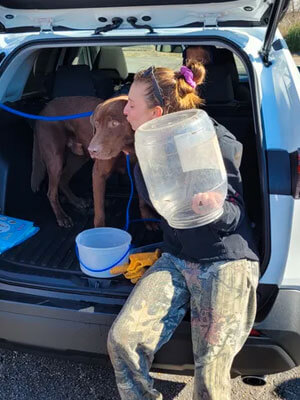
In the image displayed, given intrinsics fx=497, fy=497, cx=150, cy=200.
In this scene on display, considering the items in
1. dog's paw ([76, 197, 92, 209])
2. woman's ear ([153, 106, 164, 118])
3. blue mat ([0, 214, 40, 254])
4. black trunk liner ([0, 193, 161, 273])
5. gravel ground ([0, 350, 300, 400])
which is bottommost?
gravel ground ([0, 350, 300, 400])

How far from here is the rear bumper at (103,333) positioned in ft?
6.84

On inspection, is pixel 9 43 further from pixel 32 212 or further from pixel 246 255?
pixel 246 255

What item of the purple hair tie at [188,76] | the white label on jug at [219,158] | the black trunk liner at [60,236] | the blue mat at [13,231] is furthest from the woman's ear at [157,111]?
the blue mat at [13,231]

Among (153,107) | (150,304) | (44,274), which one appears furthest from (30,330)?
(153,107)

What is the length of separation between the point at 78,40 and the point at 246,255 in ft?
5.18

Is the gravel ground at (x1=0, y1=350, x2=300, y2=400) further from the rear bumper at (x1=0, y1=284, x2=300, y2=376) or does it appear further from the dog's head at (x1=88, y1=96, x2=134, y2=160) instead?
the dog's head at (x1=88, y1=96, x2=134, y2=160)

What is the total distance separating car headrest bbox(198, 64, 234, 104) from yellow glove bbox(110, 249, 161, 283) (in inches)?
55.0

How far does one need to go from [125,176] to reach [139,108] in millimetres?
1723

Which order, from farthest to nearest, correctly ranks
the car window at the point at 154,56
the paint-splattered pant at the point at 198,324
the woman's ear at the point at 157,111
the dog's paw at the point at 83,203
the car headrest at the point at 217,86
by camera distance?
1. the car window at the point at 154,56
2. the dog's paw at the point at 83,203
3. the car headrest at the point at 217,86
4. the woman's ear at the point at 157,111
5. the paint-splattered pant at the point at 198,324

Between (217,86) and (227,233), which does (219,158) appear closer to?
(227,233)

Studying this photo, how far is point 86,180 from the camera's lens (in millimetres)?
4070

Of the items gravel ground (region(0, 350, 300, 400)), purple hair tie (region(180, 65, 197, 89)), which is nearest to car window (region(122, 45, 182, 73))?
purple hair tie (region(180, 65, 197, 89))

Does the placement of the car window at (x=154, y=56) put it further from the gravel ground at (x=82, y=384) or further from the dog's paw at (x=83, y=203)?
the gravel ground at (x=82, y=384)

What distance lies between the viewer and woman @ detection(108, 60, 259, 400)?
1.95 metres
